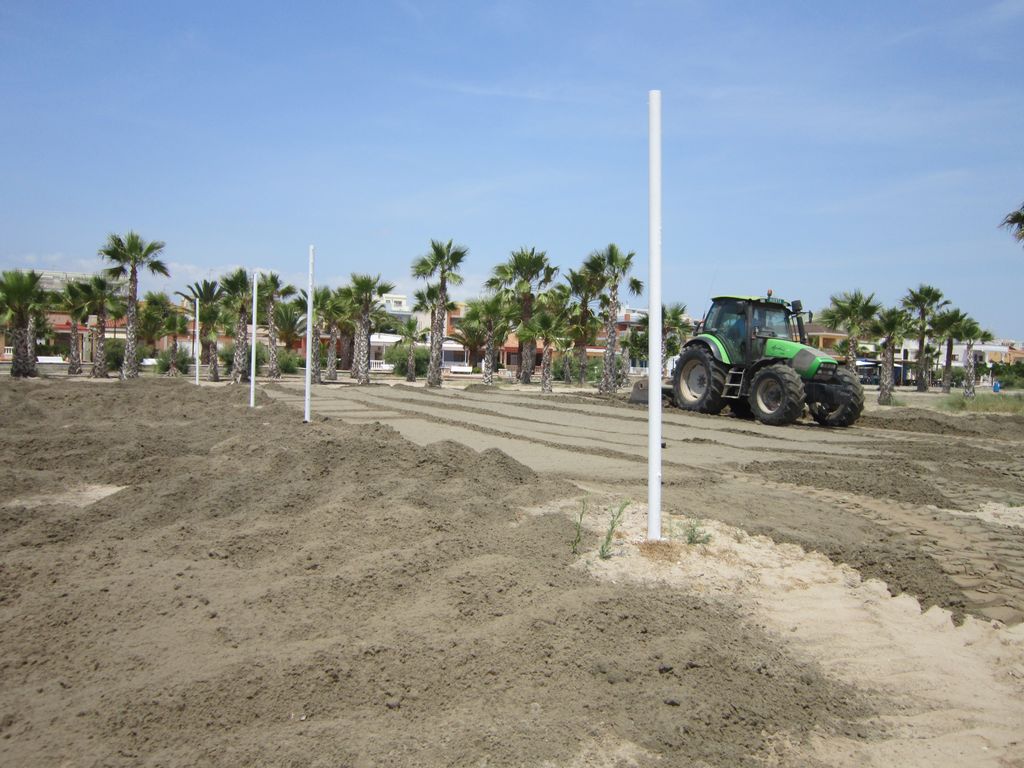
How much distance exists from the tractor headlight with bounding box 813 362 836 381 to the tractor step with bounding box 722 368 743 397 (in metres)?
1.75

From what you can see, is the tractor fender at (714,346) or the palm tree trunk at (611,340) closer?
the tractor fender at (714,346)

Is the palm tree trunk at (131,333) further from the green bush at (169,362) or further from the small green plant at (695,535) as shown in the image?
the small green plant at (695,535)

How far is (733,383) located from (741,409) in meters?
1.34

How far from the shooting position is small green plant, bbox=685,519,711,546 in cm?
609

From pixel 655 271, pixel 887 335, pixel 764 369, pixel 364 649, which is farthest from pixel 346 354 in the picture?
pixel 364 649

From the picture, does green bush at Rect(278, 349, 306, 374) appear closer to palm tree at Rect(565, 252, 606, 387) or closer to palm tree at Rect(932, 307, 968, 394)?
palm tree at Rect(565, 252, 606, 387)

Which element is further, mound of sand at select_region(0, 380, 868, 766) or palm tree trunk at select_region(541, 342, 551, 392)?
palm tree trunk at select_region(541, 342, 551, 392)

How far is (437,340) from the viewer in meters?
36.2

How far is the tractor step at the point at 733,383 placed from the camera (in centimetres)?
1903

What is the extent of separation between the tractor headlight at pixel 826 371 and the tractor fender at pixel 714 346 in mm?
2003

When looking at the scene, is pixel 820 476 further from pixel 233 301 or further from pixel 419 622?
pixel 233 301

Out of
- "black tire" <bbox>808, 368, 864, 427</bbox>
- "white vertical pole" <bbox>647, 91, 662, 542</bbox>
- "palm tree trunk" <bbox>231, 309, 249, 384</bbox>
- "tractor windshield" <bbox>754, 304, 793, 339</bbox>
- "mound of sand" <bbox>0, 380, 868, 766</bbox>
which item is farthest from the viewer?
"palm tree trunk" <bbox>231, 309, 249, 384</bbox>

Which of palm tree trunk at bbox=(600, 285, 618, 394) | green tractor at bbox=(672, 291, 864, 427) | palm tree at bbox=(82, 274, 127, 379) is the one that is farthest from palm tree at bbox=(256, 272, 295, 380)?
green tractor at bbox=(672, 291, 864, 427)

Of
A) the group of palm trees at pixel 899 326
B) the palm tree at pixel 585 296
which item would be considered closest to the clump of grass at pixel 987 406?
the group of palm trees at pixel 899 326
